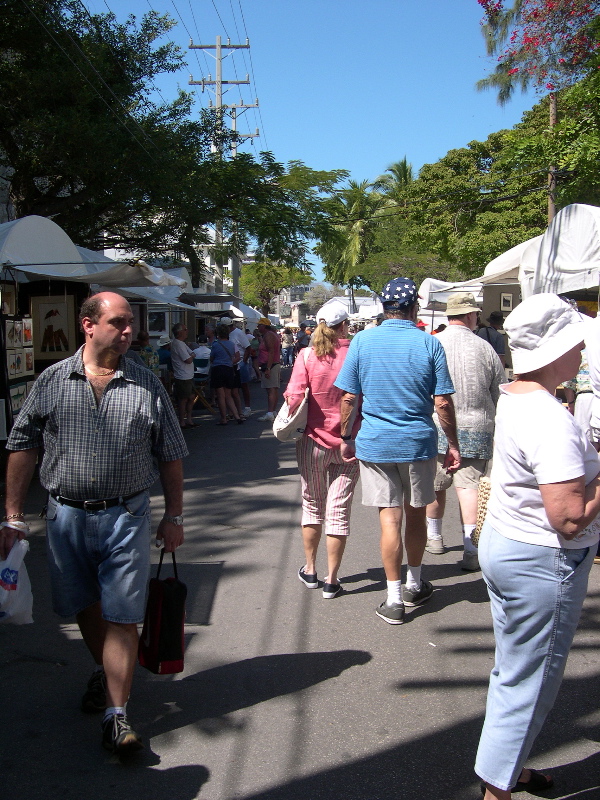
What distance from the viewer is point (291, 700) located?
11.7 feet

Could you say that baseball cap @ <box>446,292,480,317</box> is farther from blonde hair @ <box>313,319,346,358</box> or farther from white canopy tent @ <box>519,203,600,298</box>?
white canopy tent @ <box>519,203,600,298</box>

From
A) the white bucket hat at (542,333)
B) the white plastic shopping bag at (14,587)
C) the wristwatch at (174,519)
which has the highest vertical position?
the white bucket hat at (542,333)

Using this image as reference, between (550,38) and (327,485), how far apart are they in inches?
448

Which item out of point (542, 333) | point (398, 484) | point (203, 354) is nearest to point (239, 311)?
point (203, 354)

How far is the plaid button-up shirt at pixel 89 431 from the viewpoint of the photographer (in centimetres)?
312

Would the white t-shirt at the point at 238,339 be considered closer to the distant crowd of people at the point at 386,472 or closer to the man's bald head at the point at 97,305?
the distant crowd of people at the point at 386,472

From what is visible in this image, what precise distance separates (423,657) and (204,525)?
3.19 metres

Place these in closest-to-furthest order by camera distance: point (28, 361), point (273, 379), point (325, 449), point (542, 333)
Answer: point (542, 333) → point (325, 449) → point (28, 361) → point (273, 379)

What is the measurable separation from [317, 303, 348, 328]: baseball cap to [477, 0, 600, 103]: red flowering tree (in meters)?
8.02

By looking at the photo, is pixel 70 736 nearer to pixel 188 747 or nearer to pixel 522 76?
pixel 188 747

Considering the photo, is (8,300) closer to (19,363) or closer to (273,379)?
(19,363)

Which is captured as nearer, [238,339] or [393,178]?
[238,339]

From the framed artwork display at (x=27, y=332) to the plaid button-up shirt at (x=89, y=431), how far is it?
5522 mm

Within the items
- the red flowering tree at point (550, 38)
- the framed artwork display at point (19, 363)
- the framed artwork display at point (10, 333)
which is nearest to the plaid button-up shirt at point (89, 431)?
the framed artwork display at point (10, 333)
